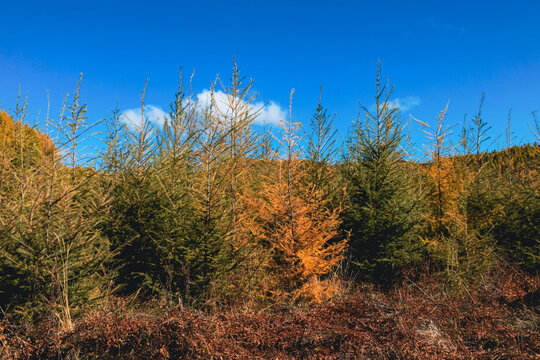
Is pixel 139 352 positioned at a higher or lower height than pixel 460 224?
lower

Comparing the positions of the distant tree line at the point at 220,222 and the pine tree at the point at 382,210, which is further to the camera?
the pine tree at the point at 382,210

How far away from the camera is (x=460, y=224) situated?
7.02m

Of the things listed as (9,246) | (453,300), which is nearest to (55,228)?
(9,246)

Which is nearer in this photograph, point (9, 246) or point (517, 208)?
point (9, 246)

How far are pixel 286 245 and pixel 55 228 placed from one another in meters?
3.98

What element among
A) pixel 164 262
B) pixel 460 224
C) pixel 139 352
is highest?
pixel 460 224

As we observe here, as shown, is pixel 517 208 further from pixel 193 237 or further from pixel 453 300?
pixel 193 237

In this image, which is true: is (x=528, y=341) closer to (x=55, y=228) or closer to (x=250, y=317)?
(x=250, y=317)

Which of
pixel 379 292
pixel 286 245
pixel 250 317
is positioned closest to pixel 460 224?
pixel 379 292

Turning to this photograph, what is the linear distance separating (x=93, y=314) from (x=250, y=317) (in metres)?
2.35

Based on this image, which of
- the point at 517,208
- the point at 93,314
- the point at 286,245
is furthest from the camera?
the point at 517,208

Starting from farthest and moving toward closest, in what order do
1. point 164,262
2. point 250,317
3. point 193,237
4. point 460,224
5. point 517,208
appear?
point 517,208 → point 460,224 → point 164,262 → point 193,237 → point 250,317

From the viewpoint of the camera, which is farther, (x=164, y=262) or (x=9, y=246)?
(x=164, y=262)

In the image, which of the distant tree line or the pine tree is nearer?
the distant tree line
